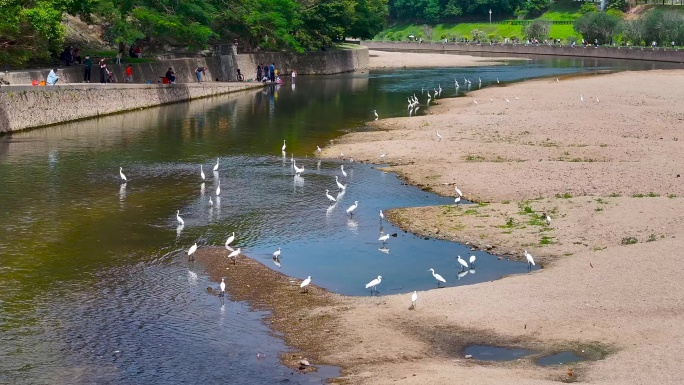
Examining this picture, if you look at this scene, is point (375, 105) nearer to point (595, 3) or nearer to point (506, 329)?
point (506, 329)

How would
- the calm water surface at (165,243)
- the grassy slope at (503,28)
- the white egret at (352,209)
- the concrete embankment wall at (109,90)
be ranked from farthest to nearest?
the grassy slope at (503,28)
the concrete embankment wall at (109,90)
the white egret at (352,209)
the calm water surface at (165,243)

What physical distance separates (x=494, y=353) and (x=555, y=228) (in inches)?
412

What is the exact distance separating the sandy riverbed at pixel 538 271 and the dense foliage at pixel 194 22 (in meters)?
19.8

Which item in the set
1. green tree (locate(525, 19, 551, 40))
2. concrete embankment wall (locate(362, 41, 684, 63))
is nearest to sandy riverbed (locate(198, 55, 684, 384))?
concrete embankment wall (locate(362, 41, 684, 63))

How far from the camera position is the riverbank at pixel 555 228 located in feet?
68.1

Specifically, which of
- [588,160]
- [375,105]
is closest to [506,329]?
[588,160]

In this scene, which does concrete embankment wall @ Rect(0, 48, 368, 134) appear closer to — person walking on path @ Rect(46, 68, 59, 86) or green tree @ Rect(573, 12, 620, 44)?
person walking on path @ Rect(46, 68, 59, 86)

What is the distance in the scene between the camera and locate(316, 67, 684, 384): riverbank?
2077cm

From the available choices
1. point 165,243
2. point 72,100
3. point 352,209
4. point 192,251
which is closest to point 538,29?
point 72,100

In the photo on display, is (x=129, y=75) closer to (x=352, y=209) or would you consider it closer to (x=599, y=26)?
(x=352, y=209)

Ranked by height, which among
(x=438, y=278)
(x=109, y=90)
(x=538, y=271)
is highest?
(x=109, y=90)

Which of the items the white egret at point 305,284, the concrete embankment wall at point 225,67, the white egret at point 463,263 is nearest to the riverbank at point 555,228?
the white egret at point 463,263

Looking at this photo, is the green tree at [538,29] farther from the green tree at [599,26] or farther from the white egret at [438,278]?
the white egret at [438,278]

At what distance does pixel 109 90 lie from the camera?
206ft
